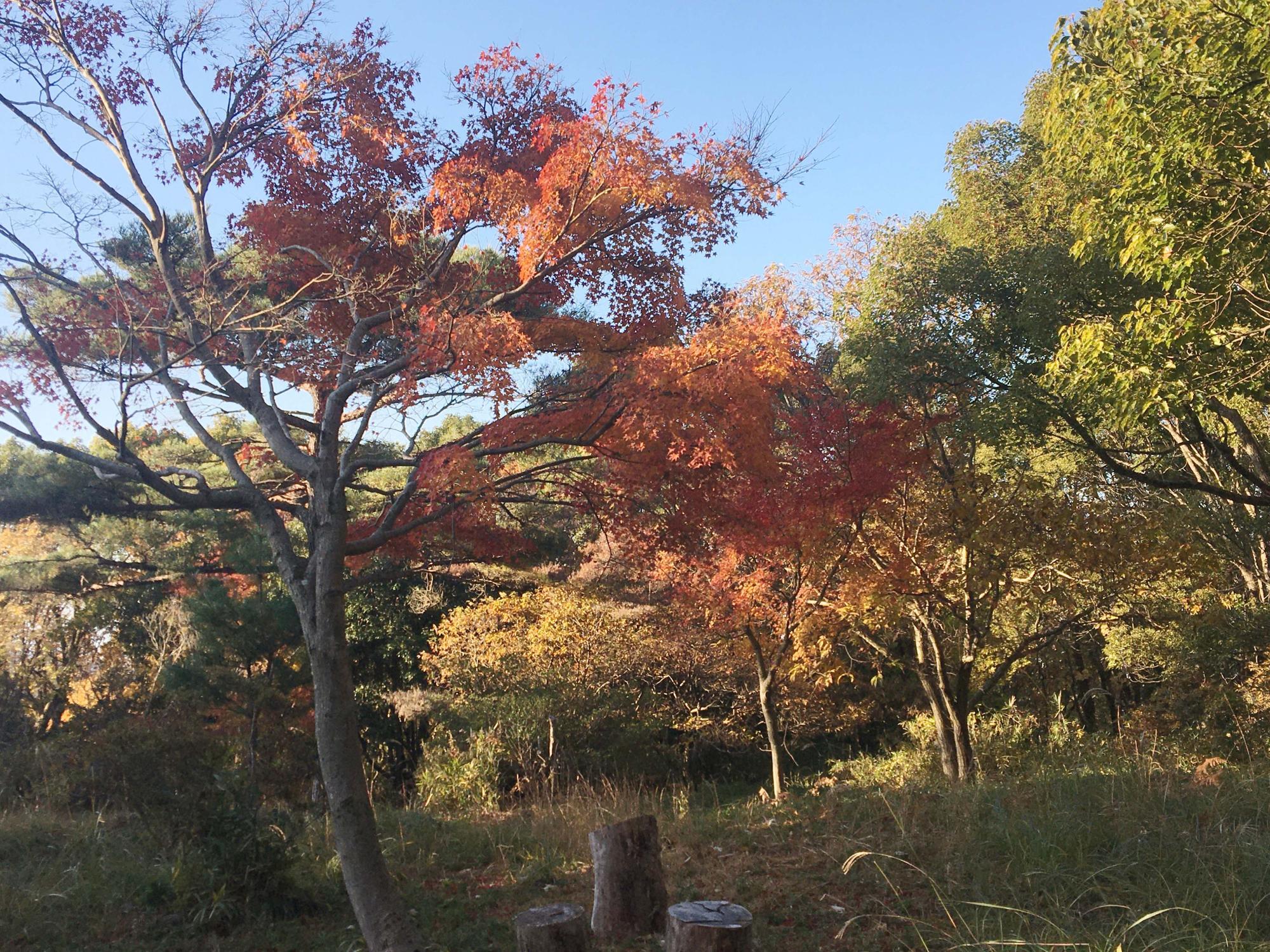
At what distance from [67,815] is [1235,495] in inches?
461

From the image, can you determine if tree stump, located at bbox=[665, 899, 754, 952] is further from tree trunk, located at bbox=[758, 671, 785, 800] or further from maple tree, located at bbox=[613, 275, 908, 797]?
tree trunk, located at bbox=[758, 671, 785, 800]

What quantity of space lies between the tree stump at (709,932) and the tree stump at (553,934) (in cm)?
59

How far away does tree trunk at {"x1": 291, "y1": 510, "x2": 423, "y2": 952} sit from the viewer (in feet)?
16.9

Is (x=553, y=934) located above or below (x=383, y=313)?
below

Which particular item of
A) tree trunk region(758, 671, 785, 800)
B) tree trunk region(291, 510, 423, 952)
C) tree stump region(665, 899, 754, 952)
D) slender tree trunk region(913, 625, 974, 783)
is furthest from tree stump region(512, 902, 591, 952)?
slender tree trunk region(913, 625, 974, 783)

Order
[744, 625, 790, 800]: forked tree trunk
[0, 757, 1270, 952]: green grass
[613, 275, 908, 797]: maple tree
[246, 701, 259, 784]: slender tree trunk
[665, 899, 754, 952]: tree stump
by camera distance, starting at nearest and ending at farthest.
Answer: [665, 899, 754, 952]: tree stump, [0, 757, 1270, 952]: green grass, [613, 275, 908, 797]: maple tree, [246, 701, 259, 784]: slender tree trunk, [744, 625, 790, 800]: forked tree trunk

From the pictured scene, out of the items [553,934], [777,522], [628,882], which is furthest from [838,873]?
[777,522]

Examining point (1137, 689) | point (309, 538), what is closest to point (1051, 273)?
point (309, 538)

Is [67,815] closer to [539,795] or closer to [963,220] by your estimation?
[539,795]

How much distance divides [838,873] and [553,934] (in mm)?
1964

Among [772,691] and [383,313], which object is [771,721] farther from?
[383,313]

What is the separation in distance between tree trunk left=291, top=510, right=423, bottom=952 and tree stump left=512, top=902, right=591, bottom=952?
96 centimetres

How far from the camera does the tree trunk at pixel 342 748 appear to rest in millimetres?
5137

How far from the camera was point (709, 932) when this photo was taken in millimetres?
3910
